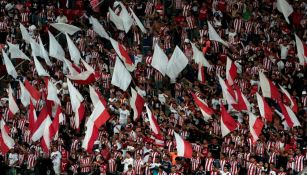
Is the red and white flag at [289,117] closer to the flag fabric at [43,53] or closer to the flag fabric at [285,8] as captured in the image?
the flag fabric at [285,8]

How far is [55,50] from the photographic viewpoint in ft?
166

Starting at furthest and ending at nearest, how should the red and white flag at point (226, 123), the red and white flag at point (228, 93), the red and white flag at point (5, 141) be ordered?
the red and white flag at point (228, 93)
the red and white flag at point (5, 141)
the red and white flag at point (226, 123)

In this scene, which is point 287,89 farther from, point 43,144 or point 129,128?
point 43,144

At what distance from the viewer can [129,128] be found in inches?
1812

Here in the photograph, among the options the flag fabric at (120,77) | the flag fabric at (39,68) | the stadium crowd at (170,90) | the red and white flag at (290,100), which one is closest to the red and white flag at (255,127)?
the stadium crowd at (170,90)

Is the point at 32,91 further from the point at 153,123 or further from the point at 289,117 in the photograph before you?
the point at 289,117

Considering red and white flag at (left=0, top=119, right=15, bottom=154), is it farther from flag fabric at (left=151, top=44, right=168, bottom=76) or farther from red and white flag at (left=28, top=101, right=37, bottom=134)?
flag fabric at (left=151, top=44, right=168, bottom=76)

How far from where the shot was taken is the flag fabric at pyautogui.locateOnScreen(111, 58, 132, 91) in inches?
1855

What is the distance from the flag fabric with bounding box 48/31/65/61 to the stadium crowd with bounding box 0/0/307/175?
736 mm

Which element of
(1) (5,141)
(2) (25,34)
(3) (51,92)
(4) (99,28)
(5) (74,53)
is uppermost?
(4) (99,28)

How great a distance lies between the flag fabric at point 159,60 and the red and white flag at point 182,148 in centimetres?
511

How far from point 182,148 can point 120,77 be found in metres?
4.71

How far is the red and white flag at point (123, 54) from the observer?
4884cm

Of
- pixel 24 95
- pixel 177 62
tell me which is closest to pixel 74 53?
pixel 24 95
